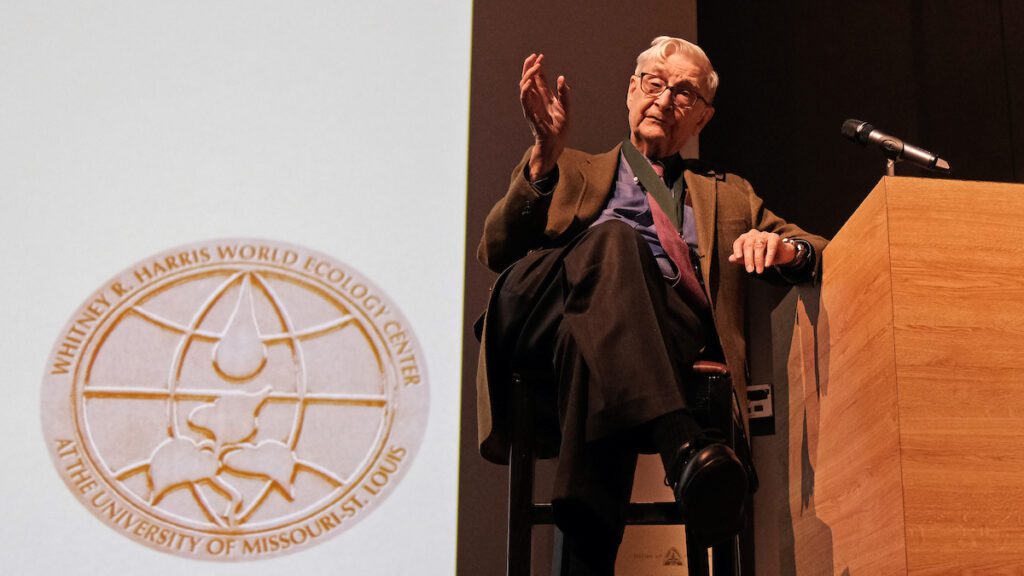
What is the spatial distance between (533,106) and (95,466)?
1274 mm

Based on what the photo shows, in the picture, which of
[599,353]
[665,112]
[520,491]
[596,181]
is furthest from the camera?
[665,112]

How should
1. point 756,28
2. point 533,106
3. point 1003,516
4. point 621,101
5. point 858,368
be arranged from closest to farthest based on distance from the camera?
1. point 1003,516
2. point 858,368
3. point 533,106
4. point 621,101
5. point 756,28

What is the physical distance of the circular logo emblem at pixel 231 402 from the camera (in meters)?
2.49

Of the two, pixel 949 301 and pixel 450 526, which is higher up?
pixel 949 301

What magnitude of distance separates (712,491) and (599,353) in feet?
0.94

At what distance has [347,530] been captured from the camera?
250cm

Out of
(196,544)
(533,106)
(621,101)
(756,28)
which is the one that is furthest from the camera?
(756,28)

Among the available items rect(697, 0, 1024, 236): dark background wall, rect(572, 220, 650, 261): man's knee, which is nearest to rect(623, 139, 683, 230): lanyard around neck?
rect(572, 220, 650, 261): man's knee

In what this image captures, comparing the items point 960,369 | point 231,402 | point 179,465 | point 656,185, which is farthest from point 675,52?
point 179,465

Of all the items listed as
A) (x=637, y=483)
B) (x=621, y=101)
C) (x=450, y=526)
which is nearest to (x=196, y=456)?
(x=450, y=526)

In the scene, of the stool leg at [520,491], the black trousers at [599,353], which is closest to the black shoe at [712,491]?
the black trousers at [599,353]

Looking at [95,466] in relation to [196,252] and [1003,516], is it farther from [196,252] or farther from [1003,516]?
[1003,516]

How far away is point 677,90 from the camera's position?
8.04 ft

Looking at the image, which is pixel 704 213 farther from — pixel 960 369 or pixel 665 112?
pixel 960 369
